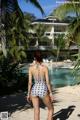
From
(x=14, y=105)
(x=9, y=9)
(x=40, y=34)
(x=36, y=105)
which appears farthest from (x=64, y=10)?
(x=40, y=34)

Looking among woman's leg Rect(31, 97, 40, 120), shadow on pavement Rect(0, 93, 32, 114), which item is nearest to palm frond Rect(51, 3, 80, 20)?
shadow on pavement Rect(0, 93, 32, 114)

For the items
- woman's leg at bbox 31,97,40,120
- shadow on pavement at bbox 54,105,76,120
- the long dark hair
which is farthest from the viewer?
shadow on pavement at bbox 54,105,76,120

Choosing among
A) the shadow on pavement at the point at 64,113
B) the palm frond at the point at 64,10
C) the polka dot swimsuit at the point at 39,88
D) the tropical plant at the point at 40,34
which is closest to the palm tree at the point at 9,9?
the palm frond at the point at 64,10

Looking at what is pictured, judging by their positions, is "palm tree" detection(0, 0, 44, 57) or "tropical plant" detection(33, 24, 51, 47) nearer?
"palm tree" detection(0, 0, 44, 57)

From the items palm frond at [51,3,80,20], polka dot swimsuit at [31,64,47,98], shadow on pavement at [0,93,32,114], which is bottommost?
shadow on pavement at [0,93,32,114]

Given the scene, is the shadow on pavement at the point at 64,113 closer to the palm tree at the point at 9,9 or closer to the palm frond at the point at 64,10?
the palm tree at the point at 9,9

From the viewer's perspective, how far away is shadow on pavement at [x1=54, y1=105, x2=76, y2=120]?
8812 millimetres

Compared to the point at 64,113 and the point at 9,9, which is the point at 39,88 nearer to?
the point at 64,113

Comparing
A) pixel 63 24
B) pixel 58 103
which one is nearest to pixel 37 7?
pixel 58 103

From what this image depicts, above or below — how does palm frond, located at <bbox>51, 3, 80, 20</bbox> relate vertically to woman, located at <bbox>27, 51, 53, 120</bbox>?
below

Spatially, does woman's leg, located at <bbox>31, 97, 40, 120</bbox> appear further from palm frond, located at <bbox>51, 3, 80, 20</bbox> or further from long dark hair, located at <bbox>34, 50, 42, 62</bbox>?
palm frond, located at <bbox>51, 3, 80, 20</bbox>

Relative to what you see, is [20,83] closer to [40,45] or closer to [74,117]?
[74,117]

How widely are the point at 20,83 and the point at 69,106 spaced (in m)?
8.15

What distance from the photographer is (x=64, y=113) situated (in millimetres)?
9250
